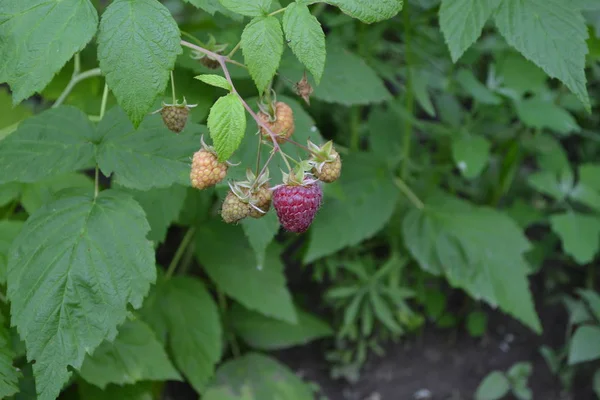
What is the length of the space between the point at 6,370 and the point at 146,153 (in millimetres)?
471

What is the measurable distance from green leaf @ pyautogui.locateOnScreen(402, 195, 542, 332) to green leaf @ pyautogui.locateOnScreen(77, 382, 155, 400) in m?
0.86

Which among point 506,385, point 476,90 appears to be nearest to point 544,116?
point 476,90

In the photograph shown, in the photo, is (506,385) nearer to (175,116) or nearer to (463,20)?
(463,20)

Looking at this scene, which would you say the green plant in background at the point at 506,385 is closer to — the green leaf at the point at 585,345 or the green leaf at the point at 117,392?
the green leaf at the point at 585,345

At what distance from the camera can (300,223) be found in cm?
97

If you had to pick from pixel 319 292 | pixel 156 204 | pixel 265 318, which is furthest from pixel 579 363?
pixel 156 204

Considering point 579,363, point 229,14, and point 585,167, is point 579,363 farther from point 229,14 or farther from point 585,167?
point 229,14

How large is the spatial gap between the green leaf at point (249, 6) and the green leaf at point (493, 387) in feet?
5.33

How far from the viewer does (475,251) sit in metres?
1.86

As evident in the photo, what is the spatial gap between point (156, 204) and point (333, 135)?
1010 millimetres

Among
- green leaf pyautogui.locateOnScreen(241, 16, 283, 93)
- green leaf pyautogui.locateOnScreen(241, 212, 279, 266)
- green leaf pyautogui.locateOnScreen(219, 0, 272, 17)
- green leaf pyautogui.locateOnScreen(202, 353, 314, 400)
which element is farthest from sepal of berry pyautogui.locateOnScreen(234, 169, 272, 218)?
green leaf pyautogui.locateOnScreen(202, 353, 314, 400)

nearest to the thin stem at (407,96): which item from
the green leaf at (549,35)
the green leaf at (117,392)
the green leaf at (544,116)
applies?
the green leaf at (544,116)

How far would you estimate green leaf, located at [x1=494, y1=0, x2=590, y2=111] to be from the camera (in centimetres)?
116

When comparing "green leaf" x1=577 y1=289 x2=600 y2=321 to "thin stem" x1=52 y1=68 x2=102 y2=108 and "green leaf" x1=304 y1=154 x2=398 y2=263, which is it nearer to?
"green leaf" x1=304 y1=154 x2=398 y2=263
